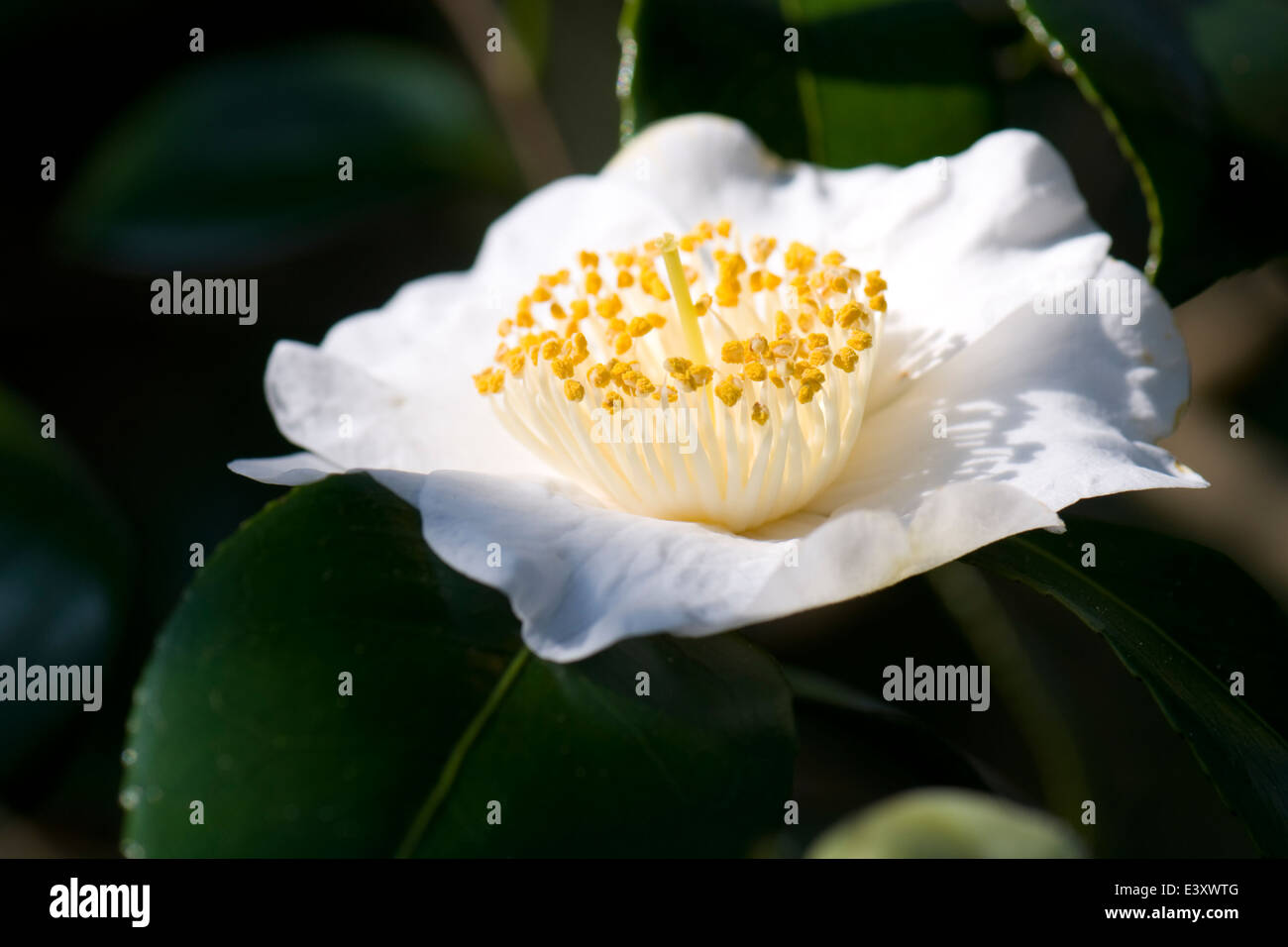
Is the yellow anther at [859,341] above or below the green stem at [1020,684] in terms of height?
above

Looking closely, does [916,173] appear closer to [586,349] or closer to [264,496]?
[586,349]

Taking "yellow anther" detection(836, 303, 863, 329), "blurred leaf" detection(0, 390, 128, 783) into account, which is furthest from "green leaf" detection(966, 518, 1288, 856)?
"blurred leaf" detection(0, 390, 128, 783)

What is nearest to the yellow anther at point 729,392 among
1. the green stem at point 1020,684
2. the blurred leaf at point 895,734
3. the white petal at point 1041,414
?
the white petal at point 1041,414

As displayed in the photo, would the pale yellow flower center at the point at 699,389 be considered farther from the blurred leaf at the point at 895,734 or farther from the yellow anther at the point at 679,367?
the blurred leaf at the point at 895,734

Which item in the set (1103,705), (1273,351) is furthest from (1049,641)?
(1273,351)

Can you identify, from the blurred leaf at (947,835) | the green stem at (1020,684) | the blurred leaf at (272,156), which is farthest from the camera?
the blurred leaf at (272,156)

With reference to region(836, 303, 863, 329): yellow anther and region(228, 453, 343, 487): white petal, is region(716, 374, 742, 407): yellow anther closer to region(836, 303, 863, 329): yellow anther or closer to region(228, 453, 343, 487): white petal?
region(836, 303, 863, 329): yellow anther
